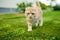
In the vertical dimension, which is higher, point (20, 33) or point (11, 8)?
point (11, 8)

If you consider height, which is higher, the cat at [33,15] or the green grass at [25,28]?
the cat at [33,15]

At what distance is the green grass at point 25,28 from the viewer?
1.57 meters

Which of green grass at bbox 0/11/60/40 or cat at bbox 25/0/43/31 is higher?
cat at bbox 25/0/43/31

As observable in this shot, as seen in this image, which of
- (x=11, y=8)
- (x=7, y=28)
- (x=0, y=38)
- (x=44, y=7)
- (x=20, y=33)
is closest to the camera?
(x=0, y=38)

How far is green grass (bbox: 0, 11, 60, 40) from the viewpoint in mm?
1574

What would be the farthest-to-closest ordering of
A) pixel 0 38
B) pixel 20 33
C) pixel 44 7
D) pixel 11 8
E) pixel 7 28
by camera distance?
pixel 11 8 < pixel 44 7 < pixel 7 28 < pixel 20 33 < pixel 0 38

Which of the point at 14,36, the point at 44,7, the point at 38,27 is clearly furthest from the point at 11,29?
the point at 44,7

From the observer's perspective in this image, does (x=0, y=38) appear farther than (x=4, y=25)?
No

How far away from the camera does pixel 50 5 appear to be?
83.0 inches

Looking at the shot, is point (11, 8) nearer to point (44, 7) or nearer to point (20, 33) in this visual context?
point (44, 7)

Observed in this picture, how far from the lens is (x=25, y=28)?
1.78m

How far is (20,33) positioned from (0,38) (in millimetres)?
213

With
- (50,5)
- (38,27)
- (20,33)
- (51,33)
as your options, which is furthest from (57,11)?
(20,33)

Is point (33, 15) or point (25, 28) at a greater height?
point (33, 15)
